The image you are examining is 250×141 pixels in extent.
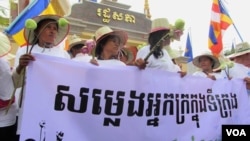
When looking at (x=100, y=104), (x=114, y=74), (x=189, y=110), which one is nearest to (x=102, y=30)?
(x=114, y=74)

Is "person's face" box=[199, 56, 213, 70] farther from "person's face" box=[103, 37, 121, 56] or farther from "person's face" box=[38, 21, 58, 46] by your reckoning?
"person's face" box=[38, 21, 58, 46]

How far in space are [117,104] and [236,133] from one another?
1.10 metres

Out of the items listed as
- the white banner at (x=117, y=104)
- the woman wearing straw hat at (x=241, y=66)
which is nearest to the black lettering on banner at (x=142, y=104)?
the white banner at (x=117, y=104)

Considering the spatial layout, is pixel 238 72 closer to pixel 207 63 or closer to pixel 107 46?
pixel 207 63

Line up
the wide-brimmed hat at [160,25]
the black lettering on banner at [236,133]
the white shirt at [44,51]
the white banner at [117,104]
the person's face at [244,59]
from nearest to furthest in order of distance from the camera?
the white banner at [117,104], the white shirt at [44,51], the black lettering on banner at [236,133], the wide-brimmed hat at [160,25], the person's face at [244,59]

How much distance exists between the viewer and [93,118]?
95.9 inches

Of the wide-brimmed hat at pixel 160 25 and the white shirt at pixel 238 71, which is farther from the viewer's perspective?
the white shirt at pixel 238 71

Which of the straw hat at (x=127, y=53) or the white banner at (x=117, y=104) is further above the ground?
the straw hat at (x=127, y=53)

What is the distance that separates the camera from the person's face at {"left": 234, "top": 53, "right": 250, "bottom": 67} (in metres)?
4.03

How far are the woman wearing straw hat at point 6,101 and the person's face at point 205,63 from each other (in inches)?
93.3

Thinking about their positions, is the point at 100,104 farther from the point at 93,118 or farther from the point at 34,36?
the point at 34,36

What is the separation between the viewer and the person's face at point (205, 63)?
12.6ft

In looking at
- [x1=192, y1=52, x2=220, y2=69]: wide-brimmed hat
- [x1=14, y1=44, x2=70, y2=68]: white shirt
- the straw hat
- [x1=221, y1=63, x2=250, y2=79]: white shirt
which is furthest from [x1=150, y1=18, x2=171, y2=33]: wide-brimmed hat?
[x1=14, y1=44, x2=70, y2=68]: white shirt

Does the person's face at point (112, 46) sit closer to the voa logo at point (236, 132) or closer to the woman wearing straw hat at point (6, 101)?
the woman wearing straw hat at point (6, 101)
